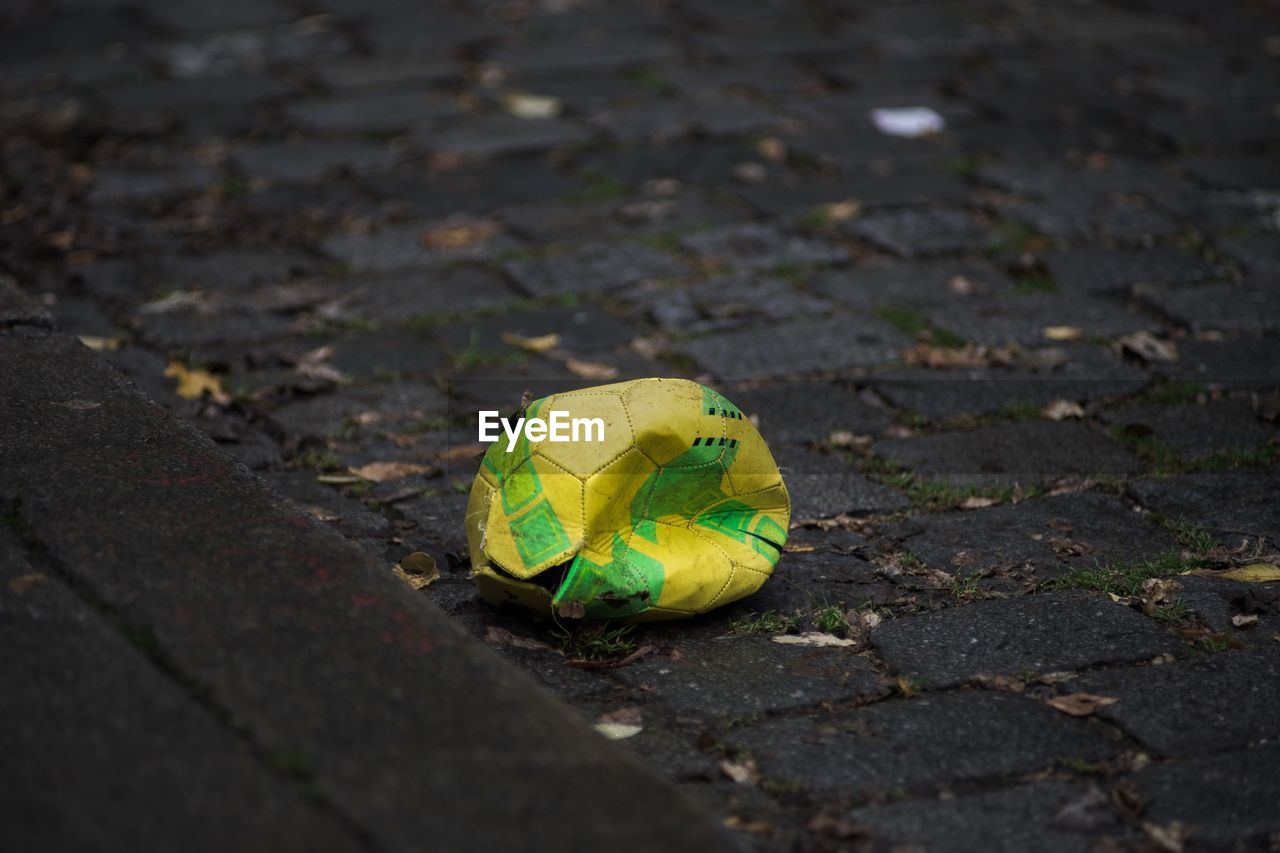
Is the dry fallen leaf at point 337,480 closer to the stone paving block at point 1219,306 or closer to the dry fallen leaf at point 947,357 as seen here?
the dry fallen leaf at point 947,357

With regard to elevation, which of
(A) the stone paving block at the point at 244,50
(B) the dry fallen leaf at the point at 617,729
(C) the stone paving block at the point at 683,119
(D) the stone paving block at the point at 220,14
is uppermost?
(D) the stone paving block at the point at 220,14

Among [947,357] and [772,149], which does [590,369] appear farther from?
[772,149]

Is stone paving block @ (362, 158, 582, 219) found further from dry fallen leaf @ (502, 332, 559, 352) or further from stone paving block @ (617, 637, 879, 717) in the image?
stone paving block @ (617, 637, 879, 717)

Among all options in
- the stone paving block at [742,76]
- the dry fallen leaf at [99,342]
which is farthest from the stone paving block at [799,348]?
the stone paving block at [742,76]

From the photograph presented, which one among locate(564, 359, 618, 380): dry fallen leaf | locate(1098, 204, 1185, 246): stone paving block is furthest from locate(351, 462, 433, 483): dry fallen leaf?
locate(1098, 204, 1185, 246): stone paving block

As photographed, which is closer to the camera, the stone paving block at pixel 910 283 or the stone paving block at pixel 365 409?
the stone paving block at pixel 365 409

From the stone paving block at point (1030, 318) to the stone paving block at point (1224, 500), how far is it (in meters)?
0.90

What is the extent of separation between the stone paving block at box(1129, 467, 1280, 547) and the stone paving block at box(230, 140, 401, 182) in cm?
335

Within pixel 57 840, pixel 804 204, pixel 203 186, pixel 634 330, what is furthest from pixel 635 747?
pixel 203 186

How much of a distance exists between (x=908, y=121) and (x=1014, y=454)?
298 cm

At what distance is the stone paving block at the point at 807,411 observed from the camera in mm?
3559

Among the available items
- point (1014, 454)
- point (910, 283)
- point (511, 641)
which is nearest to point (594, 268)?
point (910, 283)

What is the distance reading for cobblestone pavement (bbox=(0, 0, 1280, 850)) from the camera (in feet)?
7.63

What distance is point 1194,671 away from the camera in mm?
2449
